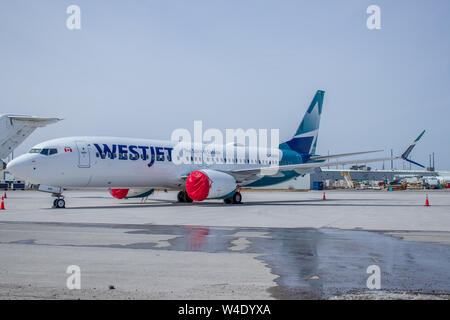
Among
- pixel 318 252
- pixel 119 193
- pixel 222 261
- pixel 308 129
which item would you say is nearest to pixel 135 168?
pixel 119 193

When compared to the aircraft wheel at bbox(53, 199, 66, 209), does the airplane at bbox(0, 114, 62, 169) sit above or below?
above

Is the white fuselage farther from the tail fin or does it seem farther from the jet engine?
the tail fin

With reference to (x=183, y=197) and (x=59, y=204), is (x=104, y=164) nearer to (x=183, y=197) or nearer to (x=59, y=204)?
(x=59, y=204)

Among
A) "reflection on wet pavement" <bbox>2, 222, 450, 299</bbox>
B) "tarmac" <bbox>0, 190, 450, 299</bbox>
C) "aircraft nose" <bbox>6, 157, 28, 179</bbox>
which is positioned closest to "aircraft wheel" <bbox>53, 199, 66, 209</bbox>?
"aircraft nose" <bbox>6, 157, 28, 179</bbox>

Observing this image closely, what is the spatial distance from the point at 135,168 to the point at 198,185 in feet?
11.4

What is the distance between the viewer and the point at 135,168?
24.1m

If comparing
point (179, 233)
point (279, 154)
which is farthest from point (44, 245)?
point (279, 154)

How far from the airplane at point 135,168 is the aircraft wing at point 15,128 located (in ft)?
37.2

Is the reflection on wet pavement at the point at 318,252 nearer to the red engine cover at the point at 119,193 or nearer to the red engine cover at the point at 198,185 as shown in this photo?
the red engine cover at the point at 198,185

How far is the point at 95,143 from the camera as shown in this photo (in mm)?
22750

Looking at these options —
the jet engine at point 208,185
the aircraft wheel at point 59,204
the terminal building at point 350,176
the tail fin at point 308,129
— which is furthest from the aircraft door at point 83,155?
the terminal building at point 350,176

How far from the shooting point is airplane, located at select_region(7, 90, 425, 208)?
21.2 m

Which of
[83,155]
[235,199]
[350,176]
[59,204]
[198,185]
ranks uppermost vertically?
[83,155]
